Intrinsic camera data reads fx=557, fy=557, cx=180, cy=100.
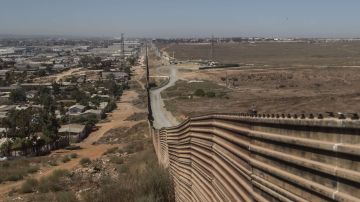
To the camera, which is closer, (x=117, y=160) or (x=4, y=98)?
(x=117, y=160)

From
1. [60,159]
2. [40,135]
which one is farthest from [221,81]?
[60,159]

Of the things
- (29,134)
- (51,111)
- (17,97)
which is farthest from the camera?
(17,97)

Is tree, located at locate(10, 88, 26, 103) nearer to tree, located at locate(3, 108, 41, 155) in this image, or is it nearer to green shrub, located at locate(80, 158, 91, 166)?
tree, located at locate(3, 108, 41, 155)

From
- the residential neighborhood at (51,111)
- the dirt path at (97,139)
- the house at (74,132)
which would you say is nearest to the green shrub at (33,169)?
the dirt path at (97,139)

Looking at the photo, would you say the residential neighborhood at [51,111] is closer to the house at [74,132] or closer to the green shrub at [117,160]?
the house at [74,132]

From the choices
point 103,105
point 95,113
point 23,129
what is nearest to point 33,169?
point 23,129

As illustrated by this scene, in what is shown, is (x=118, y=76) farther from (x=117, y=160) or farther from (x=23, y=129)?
(x=117, y=160)

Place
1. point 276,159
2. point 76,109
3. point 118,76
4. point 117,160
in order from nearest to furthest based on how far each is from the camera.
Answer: point 276,159 < point 117,160 < point 76,109 < point 118,76
